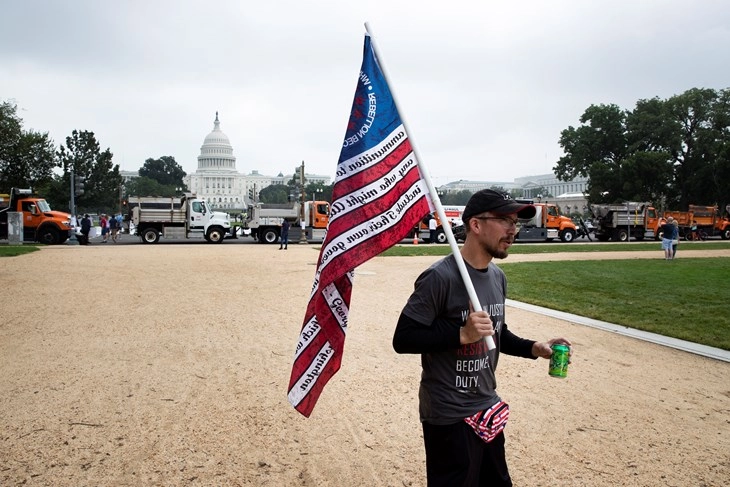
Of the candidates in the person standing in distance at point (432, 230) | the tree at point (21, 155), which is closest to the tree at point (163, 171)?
the tree at point (21, 155)

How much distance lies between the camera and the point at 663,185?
6381 centimetres

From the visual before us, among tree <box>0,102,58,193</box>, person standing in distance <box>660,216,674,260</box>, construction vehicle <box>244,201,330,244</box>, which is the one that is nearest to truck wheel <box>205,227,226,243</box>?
construction vehicle <box>244,201,330,244</box>

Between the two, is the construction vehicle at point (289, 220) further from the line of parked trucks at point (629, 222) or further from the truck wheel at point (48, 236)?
the line of parked trucks at point (629, 222)

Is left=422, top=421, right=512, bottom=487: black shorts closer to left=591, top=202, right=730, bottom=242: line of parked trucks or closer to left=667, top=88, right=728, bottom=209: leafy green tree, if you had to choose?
left=591, top=202, right=730, bottom=242: line of parked trucks

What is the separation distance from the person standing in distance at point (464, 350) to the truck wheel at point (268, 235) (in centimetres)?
3576

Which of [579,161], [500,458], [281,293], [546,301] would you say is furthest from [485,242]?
[579,161]

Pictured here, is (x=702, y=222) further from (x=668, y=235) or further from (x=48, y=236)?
(x=48, y=236)

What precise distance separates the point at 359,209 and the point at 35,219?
3594 cm

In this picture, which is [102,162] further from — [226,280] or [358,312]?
[358,312]

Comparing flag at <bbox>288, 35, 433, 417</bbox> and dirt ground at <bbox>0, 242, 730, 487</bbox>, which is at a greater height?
flag at <bbox>288, 35, 433, 417</bbox>

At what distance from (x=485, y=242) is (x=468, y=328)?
0.52 m

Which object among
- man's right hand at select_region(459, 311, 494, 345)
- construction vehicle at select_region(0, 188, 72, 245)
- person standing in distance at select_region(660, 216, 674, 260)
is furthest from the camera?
construction vehicle at select_region(0, 188, 72, 245)

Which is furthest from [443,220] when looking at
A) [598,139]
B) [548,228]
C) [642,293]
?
[598,139]

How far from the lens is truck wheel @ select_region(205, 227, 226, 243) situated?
36.9 meters
